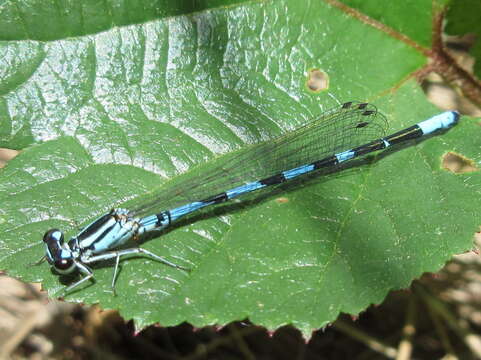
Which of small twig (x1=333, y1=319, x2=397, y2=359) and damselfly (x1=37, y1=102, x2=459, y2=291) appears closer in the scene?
damselfly (x1=37, y1=102, x2=459, y2=291)

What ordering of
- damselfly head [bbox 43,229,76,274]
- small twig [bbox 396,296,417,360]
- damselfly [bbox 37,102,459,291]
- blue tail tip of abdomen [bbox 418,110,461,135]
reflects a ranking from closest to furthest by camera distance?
1. damselfly head [bbox 43,229,76,274]
2. damselfly [bbox 37,102,459,291]
3. blue tail tip of abdomen [bbox 418,110,461,135]
4. small twig [bbox 396,296,417,360]

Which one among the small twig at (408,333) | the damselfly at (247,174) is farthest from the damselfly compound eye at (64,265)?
the small twig at (408,333)

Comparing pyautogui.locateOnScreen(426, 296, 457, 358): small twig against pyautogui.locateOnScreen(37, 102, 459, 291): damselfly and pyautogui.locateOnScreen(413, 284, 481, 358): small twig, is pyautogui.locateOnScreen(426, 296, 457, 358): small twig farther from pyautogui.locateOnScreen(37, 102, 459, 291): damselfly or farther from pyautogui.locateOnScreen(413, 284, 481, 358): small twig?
pyautogui.locateOnScreen(37, 102, 459, 291): damselfly

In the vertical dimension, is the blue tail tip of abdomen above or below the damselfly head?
above

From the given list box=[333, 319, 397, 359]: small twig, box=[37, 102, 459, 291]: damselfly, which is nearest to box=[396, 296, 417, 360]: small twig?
box=[333, 319, 397, 359]: small twig

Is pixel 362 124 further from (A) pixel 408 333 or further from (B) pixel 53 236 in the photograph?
(B) pixel 53 236

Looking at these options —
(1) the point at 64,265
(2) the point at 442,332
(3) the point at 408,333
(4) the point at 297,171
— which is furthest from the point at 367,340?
(1) the point at 64,265

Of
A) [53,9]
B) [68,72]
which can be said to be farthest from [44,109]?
[53,9]

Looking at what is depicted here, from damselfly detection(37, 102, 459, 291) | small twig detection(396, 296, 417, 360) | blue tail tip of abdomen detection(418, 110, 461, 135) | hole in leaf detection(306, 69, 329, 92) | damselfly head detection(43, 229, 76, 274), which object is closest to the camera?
damselfly head detection(43, 229, 76, 274)
